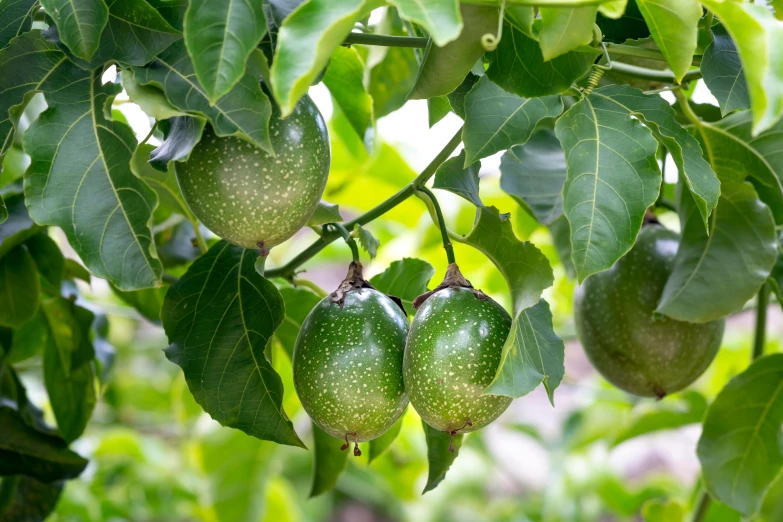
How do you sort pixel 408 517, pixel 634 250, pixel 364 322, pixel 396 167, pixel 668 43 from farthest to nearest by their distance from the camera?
pixel 408 517 → pixel 396 167 → pixel 634 250 → pixel 364 322 → pixel 668 43

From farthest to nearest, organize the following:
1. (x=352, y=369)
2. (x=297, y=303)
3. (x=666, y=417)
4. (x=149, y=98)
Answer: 1. (x=666, y=417)
2. (x=297, y=303)
3. (x=352, y=369)
4. (x=149, y=98)

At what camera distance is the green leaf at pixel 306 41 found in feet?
1.59

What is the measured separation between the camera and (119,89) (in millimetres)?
664

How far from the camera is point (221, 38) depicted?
534 mm

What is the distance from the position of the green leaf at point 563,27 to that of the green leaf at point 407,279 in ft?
1.08

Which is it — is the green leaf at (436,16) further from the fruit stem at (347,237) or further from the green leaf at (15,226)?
the green leaf at (15,226)

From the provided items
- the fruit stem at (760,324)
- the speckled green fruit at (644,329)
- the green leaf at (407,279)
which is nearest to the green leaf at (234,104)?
the green leaf at (407,279)

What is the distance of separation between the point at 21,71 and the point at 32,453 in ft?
1.71

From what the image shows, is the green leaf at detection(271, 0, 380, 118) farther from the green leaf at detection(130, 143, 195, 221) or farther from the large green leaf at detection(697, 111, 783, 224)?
the large green leaf at detection(697, 111, 783, 224)

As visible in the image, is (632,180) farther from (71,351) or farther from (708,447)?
(71,351)

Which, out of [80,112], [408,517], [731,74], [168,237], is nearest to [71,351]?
[168,237]

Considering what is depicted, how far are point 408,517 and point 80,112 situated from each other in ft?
6.32

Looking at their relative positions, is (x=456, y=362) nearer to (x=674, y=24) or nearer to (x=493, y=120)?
(x=493, y=120)

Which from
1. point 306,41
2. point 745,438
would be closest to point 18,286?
point 306,41
